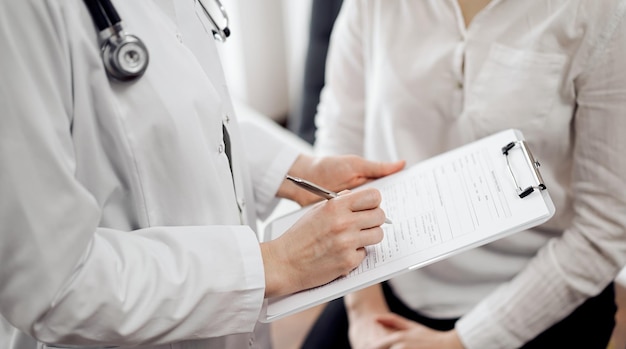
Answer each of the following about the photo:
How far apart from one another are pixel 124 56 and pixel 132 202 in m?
0.18

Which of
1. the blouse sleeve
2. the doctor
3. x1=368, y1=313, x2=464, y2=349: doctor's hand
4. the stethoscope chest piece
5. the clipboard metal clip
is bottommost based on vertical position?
x1=368, y1=313, x2=464, y2=349: doctor's hand

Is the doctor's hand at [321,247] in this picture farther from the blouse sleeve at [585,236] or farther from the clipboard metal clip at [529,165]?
the blouse sleeve at [585,236]

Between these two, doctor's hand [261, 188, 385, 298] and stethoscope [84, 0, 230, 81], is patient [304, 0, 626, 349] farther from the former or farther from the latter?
stethoscope [84, 0, 230, 81]

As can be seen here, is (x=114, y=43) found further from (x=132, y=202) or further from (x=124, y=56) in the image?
(x=132, y=202)

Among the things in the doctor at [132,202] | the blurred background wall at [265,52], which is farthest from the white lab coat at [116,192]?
the blurred background wall at [265,52]

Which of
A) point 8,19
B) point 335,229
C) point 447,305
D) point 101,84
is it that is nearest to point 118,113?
point 101,84

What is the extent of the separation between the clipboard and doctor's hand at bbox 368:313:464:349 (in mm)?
303

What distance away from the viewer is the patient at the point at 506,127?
842 mm

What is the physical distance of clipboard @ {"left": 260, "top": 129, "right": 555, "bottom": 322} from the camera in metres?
0.70

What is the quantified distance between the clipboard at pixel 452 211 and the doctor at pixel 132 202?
3 cm

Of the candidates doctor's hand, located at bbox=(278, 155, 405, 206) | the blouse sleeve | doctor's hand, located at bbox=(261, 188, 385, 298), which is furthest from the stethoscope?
the blouse sleeve

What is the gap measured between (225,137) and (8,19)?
322 mm

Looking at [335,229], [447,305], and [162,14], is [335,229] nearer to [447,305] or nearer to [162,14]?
[162,14]

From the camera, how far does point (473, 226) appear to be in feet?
2.37
